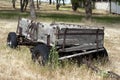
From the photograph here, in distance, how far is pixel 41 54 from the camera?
9430 mm

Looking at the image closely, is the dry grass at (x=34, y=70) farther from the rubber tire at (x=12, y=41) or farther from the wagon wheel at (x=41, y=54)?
the rubber tire at (x=12, y=41)

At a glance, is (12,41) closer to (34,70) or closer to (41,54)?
(41,54)

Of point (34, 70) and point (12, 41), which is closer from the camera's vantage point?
point (34, 70)

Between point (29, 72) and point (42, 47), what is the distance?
1050 millimetres

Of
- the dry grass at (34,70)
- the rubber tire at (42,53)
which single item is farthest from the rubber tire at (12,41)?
the rubber tire at (42,53)

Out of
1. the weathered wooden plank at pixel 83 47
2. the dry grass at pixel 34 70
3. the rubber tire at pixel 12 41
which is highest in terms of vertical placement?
the weathered wooden plank at pixel 83 47

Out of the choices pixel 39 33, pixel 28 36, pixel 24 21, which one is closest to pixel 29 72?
pixel 39 33

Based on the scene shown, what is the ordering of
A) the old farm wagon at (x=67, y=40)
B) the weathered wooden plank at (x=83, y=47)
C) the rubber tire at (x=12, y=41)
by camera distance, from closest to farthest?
the old farm wagon at (x=67, y=40), the weathered wooden plank at (x=83, y=47), the rubber tire at (x=12, y=41)

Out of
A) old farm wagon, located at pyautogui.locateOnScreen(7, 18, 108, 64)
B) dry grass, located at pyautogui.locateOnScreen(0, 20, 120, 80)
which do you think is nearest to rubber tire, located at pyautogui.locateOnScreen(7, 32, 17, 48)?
dry grass, located at pyautogui.locateOnScreen(0, 20, 120, 80)

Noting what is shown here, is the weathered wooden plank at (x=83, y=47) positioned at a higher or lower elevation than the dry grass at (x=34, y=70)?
higher

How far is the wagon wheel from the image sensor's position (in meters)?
9.23

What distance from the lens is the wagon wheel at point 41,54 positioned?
9.23 m

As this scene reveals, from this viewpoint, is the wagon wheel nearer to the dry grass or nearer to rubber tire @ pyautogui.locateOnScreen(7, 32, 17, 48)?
the dry grass

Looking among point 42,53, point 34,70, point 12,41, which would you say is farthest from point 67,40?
point 12,41
